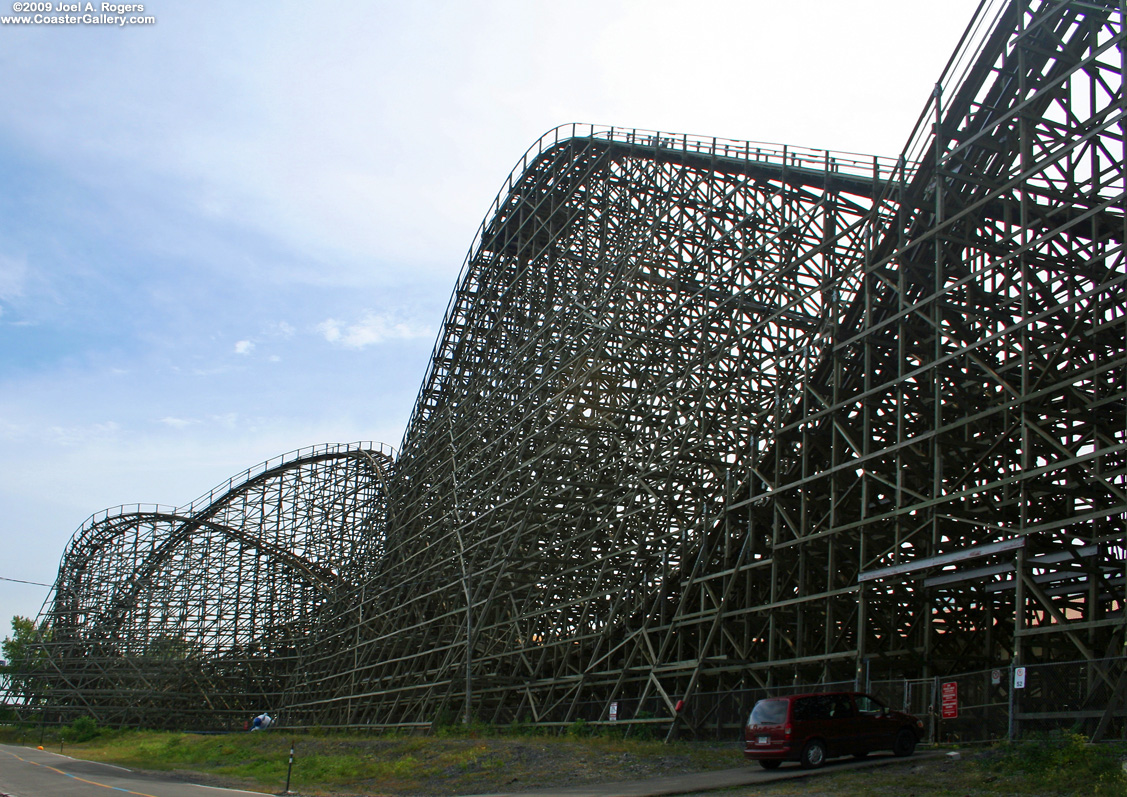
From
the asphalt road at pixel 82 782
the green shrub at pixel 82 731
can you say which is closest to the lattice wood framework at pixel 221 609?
the green shrub at pixel 82 731

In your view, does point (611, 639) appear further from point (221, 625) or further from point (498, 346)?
point (221, 625)

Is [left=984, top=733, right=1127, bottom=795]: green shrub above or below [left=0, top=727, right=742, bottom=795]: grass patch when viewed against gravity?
above

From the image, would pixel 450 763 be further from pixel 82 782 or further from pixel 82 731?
pixel 82 731

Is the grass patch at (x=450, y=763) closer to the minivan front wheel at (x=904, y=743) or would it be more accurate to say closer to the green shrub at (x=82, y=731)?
the minivan front wheel at (x=904, y=743)

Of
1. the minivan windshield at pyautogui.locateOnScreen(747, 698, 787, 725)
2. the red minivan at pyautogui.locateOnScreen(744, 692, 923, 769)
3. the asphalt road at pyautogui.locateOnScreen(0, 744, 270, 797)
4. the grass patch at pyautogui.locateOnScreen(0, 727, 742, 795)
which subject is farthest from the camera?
the grass patch at pyautogui.locateOnScreen(0, 727, 742, 795)

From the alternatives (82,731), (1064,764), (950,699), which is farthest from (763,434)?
(82,731)

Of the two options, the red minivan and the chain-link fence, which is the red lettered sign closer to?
the chain-link fence

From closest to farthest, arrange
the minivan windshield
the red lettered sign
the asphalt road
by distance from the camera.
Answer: the minivan windshield
the red lettered sign
the asphalt road

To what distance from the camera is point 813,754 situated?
15.2m

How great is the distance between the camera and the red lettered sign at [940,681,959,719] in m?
16.2

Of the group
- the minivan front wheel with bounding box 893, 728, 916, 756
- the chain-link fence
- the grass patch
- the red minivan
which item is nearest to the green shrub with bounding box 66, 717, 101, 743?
the grass patch

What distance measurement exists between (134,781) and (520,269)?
19.9 meters

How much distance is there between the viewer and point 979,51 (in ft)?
62.4

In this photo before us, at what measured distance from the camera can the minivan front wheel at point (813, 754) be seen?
49.6 feet
